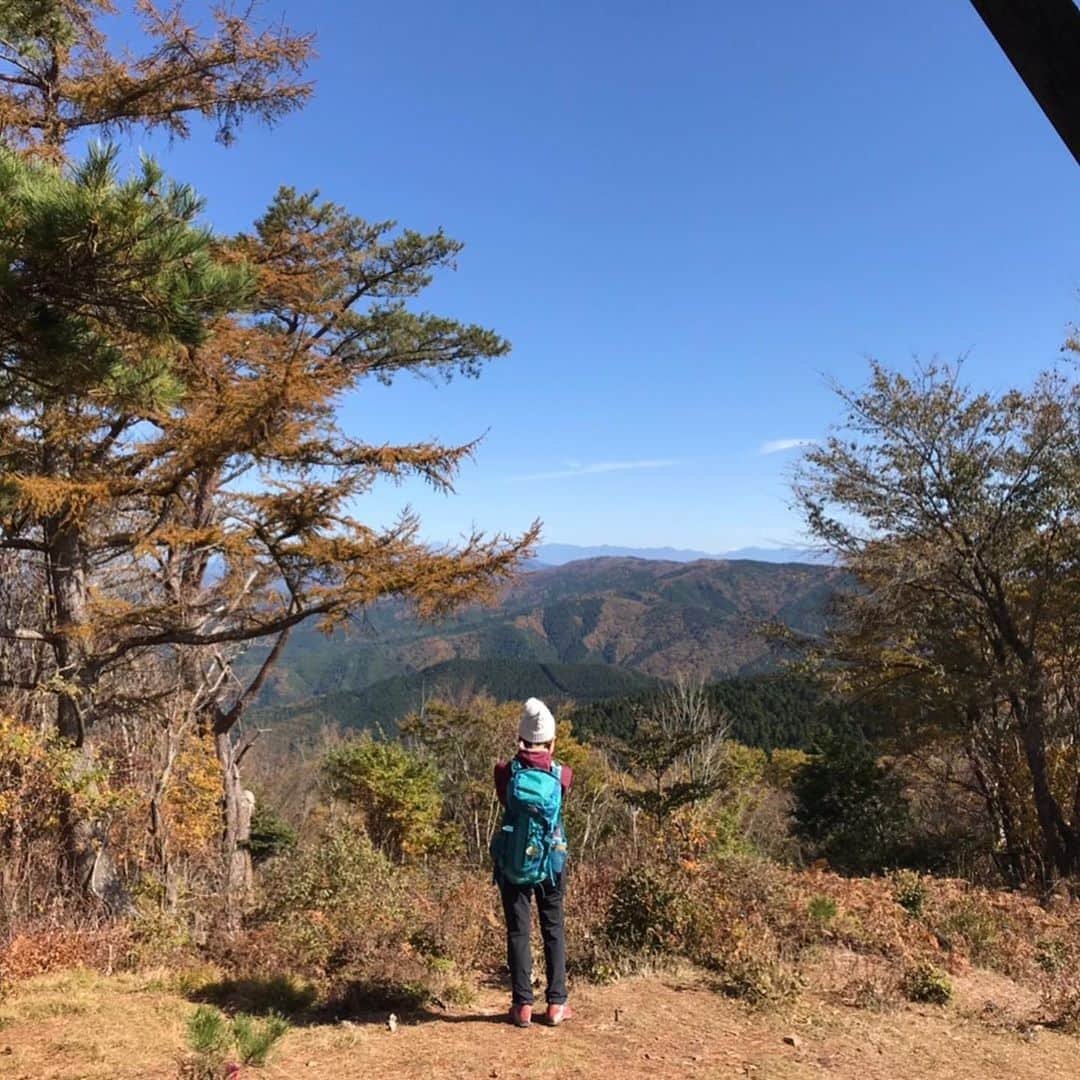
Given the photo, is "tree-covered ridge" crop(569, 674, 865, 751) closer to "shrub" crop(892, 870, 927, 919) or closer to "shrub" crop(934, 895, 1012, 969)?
"shrub" crop(892, 870, 927, 919)

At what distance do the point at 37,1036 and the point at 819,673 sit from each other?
34.3 ft

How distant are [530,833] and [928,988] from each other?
260 centimetres

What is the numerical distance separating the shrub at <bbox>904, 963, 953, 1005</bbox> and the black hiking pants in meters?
2.14

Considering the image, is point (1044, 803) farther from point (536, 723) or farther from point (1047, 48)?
point (1047, 48)

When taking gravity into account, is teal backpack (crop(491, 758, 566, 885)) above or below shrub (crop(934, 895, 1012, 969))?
above

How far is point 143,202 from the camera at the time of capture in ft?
10.9

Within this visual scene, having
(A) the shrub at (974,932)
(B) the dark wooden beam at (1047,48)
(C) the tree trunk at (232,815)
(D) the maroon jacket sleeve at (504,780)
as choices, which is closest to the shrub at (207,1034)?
(D) the maroon jacket sleeve at (504,780)

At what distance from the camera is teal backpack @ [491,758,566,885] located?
3.45 metres

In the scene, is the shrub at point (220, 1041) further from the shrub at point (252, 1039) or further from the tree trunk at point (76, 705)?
the tree trunk at point (76, 705)

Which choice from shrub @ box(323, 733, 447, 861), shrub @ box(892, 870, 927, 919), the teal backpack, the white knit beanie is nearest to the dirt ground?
the teal backpack

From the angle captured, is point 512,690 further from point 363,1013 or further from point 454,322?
point 363,1013

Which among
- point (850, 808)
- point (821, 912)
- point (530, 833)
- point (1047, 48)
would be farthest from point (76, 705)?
point (850, 808)

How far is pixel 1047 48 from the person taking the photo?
189 centimetres

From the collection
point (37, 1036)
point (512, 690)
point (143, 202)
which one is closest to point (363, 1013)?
point (37, 1036)
